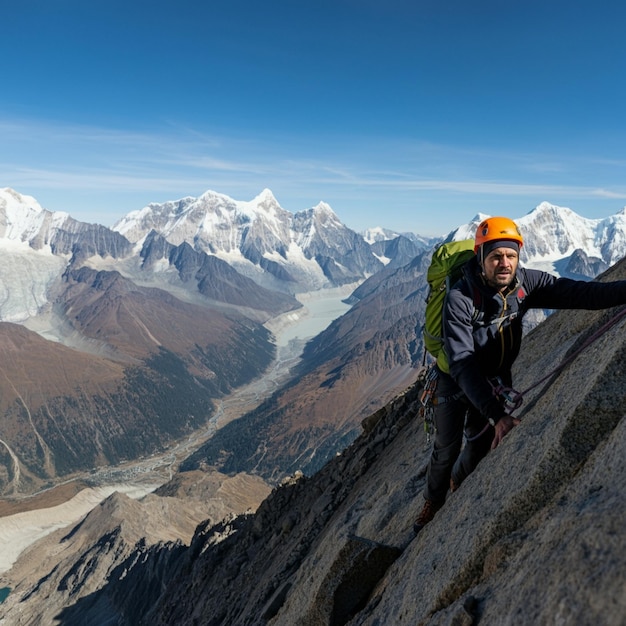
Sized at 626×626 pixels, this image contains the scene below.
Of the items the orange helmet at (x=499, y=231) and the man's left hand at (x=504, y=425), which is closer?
the orange helmet at (x=499, y=231)

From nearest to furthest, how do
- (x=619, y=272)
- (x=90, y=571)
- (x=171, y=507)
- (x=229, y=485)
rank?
(x=619, y=272)
(x=90, y=571)
(x=171, y=507)
(x=229, y=485)

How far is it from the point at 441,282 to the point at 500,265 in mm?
1329

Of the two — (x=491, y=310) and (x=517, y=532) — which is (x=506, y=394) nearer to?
(x=491, y=310)

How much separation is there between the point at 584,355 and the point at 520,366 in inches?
522

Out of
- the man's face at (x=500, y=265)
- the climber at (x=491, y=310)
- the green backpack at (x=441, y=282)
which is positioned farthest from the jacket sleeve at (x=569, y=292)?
the green backpack at (x=441, y=282)

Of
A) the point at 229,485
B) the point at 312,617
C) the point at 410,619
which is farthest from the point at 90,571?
the point at 410,619

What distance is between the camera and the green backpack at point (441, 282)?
9310 millimetres

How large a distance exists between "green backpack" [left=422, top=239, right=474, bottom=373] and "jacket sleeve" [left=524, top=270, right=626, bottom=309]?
52.4 inches

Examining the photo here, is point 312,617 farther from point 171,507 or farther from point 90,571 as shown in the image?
point 171,507

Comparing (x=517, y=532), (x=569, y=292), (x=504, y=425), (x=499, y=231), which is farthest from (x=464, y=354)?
(x=517, y=532)

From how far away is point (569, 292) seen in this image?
9328mm

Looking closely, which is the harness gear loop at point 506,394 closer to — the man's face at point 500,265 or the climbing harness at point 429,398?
the climbing harness at point 429,398

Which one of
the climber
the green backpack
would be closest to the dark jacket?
the climber

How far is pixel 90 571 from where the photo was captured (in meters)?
86.0
